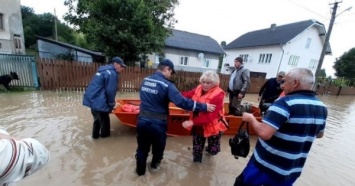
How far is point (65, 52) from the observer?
15609 mm

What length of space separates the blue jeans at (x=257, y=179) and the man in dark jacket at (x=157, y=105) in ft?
3.53

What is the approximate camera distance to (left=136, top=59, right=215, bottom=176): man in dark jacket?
274cm

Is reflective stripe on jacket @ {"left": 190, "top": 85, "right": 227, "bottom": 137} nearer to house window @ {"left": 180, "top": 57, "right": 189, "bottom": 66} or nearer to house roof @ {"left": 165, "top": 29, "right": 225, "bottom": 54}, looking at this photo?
house roof @ {"left": 165, "top": 29, "right": 225, "bottom": 54}

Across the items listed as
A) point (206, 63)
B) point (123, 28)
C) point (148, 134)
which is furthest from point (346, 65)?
point (148, 134)

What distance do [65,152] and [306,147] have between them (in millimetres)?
3832

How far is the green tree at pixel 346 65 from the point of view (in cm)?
3284

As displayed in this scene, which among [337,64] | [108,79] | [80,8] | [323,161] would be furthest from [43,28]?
[337,64]

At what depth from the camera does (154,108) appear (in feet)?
9.20

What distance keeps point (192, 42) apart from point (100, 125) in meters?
22.8

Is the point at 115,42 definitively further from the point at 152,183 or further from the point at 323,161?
the point at 323,161

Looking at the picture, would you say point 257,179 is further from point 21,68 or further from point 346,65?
point 346,65

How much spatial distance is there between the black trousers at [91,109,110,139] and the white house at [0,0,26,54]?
1776 cm

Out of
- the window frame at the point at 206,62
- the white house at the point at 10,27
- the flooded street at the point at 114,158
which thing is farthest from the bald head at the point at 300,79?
the window frame at the point at 206,62

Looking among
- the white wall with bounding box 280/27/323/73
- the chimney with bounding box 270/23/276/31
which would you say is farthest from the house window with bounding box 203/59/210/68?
the chimney with bounding box 270/23/276/31
